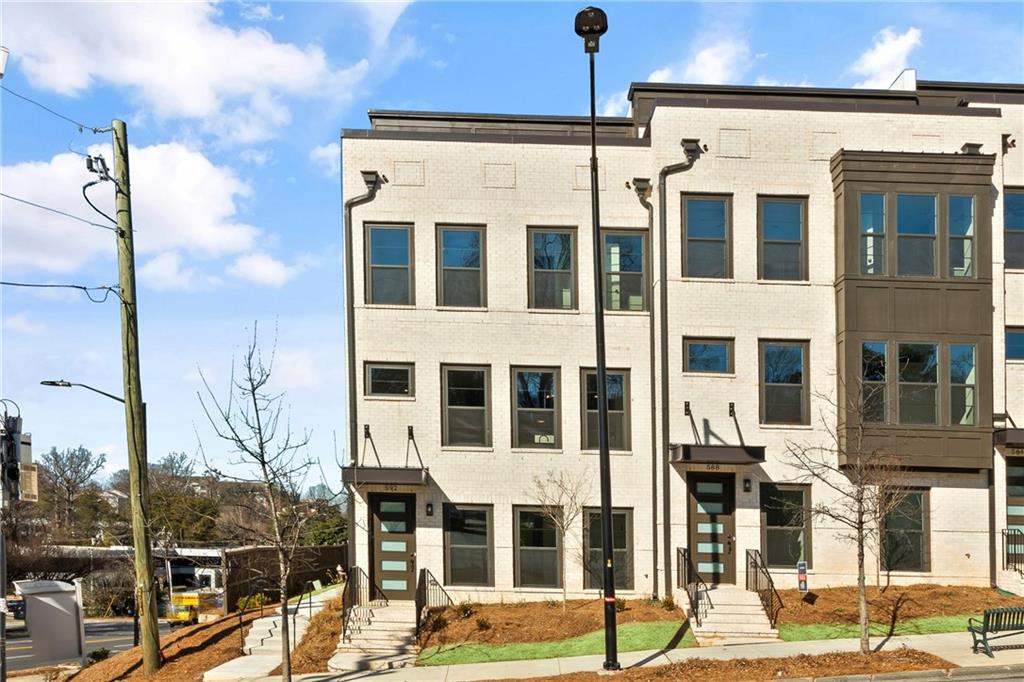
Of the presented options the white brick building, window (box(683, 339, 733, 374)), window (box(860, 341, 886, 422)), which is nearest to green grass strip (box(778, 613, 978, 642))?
the white brick building

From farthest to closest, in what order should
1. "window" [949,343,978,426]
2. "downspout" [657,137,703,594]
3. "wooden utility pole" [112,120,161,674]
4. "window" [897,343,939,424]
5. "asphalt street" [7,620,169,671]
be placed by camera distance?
1. "asphalt street" [7,620,169,671]
2. "window" [949,343,978,426]
3. "window" [897,343,939,424]
4. "downspout" [657,137,703,594]
5. "wooden utility pole" [112,120,161,674]

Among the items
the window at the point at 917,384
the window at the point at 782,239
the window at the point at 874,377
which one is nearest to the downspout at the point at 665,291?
the window at the point at 782,239

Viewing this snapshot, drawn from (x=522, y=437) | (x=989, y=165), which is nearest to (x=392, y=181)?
(x=522, y=437)

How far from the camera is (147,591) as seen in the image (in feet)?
52.7

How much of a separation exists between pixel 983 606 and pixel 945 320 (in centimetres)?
601

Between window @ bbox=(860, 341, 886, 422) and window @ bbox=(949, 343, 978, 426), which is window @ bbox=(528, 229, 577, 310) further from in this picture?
window @ bbox=(949, 343, 978, 426)

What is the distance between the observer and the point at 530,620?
1755 centimetres

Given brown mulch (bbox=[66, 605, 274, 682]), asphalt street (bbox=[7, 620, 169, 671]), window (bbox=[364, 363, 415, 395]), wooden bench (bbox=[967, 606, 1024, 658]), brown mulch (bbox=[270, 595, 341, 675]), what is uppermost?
window (bbox=[364, 363, 415, 395])

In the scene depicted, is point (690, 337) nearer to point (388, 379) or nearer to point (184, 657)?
point (388, 379)

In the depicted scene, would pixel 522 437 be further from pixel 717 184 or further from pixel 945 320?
pixel 945 320

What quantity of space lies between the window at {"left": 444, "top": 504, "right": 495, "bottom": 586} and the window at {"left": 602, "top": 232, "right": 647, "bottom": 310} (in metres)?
5.63

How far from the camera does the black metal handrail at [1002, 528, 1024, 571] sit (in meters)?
19.1

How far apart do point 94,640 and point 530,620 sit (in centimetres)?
2902

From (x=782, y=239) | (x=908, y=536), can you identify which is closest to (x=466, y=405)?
(x=782, y=239)
